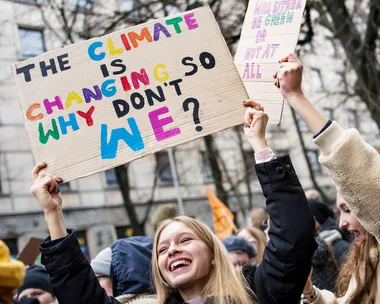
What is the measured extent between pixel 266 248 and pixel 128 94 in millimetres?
1037

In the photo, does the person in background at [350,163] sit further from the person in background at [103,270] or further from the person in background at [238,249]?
the person in background at [238,249]

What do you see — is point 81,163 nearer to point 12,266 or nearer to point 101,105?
point 101,105

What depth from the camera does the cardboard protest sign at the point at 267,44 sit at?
2.74 metres

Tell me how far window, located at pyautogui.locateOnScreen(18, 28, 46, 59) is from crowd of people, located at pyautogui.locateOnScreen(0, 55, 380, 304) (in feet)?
51.4

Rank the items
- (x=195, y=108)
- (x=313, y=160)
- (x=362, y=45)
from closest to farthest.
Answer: (x=195, y=108) < (x=362, y=45) < (x=313, y=160)

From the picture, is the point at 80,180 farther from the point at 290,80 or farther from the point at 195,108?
the point at 290,80

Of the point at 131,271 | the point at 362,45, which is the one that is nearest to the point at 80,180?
the point at 362,45

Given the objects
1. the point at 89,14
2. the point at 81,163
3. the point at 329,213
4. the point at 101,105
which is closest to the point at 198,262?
the point at 81,163

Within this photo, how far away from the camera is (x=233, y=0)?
9.84 m

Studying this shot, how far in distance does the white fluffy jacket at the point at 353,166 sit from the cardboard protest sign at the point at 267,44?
1.95 ft

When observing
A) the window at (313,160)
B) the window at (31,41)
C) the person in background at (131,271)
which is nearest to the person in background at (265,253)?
the person in background at (131,271)

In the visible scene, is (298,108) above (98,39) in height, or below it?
below

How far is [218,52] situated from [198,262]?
1009mm

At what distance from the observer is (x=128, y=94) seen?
270 centimetres
